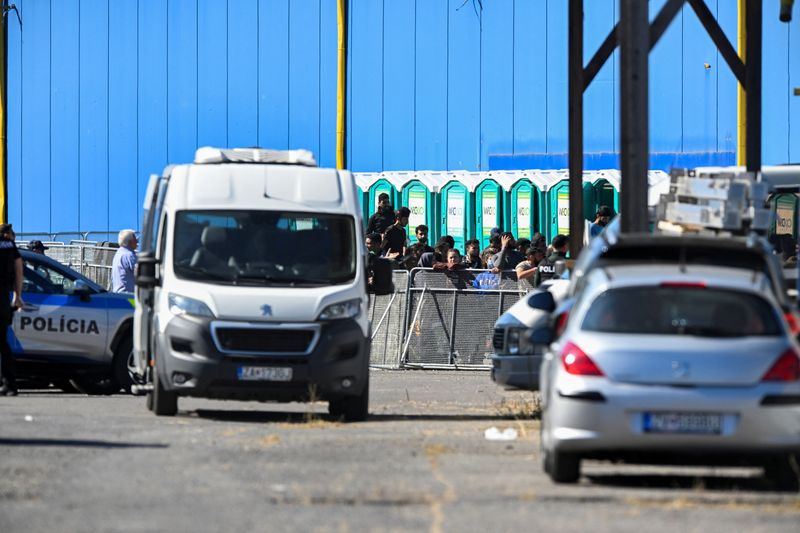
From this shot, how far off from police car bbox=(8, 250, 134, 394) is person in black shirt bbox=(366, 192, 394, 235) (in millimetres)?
8625

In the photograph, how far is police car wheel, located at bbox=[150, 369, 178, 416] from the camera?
15.2 m

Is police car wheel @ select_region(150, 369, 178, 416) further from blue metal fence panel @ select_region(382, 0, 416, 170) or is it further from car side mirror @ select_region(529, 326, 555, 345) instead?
blue metal fence panel @ select_region(382, 0, 416, 170)

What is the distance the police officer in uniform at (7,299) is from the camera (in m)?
18.1

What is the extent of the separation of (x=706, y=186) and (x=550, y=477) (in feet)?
17.3

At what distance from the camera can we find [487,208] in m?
34.6

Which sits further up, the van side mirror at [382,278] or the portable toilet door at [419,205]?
the portable toilet door at [419,205]

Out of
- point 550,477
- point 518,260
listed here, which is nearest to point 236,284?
point 550,477

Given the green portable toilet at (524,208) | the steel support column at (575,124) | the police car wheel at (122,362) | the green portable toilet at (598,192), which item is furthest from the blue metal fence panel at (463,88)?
the police car wheel at (122,362)

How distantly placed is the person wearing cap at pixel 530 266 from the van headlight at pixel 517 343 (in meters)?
7.78

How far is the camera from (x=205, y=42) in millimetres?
44031

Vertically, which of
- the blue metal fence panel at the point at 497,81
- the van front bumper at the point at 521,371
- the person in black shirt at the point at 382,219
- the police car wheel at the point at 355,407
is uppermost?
the blue metal fence panel at the point at 497,81

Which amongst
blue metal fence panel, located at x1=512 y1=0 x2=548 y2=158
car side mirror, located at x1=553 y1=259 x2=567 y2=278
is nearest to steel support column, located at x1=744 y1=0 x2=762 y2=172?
car side mirror, located at x1=553 y1=259 x2=567 y2=278

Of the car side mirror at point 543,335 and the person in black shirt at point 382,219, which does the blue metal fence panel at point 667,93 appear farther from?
the car side mirror at point 543,335

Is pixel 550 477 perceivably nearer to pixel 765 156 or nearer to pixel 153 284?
pixel 153 284
